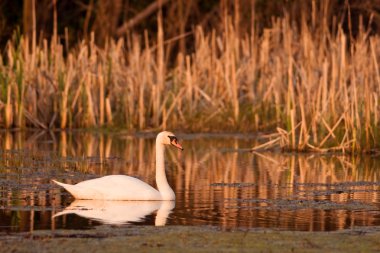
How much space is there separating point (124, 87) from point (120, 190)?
8.99m

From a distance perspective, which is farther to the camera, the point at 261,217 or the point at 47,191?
the point at 47,191

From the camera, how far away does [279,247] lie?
7918 mm

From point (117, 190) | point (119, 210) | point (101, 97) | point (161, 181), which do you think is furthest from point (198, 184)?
point (101, 97)

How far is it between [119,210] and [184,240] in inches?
73.3

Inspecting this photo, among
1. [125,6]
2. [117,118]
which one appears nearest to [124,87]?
[117,118]

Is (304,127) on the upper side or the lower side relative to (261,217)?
upper

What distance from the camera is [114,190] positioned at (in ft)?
34.3

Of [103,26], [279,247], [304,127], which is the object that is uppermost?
[103,26]

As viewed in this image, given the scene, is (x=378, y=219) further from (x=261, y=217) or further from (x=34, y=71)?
(x=34, y=71)

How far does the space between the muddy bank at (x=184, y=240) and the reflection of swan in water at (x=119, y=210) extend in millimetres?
562

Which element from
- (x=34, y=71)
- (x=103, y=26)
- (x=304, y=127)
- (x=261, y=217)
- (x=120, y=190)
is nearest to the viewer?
(x=261, y=217)

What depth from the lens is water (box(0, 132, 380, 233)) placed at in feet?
30.5

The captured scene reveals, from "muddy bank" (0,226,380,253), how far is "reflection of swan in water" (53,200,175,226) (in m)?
0.56

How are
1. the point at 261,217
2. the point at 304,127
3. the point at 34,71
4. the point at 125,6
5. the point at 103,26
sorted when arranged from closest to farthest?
the point at 261,217 → the point at 304,127 → the point at 34,71 → the point at 103,26 → the point at 125,6
